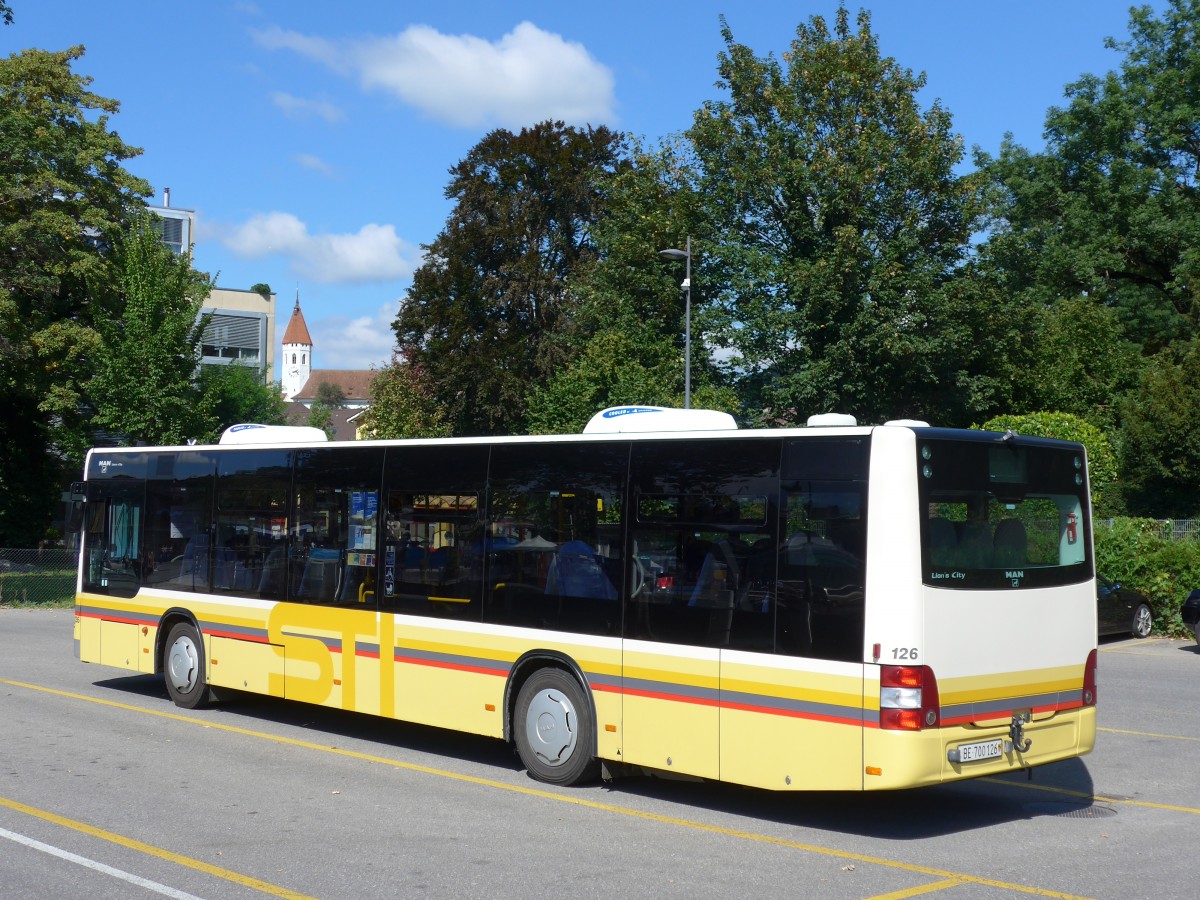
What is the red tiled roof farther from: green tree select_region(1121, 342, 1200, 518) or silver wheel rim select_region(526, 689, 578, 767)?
silver wheel rim select_region(526, 689, 578, 767)

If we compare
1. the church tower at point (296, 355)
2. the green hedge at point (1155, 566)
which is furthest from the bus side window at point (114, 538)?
the church tower at point (296, 355)

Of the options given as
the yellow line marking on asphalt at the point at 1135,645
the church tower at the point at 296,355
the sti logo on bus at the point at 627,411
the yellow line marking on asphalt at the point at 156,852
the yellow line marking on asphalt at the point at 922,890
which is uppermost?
the church tower at the point at 296,355

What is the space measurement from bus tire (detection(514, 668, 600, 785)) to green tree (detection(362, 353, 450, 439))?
130 feet

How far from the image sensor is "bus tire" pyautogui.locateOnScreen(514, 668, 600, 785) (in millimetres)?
9781

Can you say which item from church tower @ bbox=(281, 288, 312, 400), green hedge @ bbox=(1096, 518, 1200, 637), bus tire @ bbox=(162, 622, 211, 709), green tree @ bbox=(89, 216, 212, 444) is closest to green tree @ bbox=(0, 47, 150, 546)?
green tree @ bbox=(89, 216, 212, 444)

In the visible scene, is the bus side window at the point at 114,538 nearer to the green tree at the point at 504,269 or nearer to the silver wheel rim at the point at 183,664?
the silver wheel rim at the point at 183,664

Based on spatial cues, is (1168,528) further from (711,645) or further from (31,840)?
(31,840)

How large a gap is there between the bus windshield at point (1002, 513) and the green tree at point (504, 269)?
4011cm

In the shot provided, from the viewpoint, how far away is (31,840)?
7770 millimetres

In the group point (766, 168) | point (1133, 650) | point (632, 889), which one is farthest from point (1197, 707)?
point (766, 168)

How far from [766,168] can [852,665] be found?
33174 millimetres

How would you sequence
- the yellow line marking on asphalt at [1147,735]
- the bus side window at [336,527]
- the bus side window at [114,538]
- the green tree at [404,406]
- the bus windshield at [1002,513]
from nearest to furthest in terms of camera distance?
the bus windshield at [1002,513], the bus side window at [336,527], the yellow line marking on asphalt at [1147,735], the bus side window at [114,538], the green tree at [404,406]

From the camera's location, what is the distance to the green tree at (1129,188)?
159 ft

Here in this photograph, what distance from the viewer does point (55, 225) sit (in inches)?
1401
